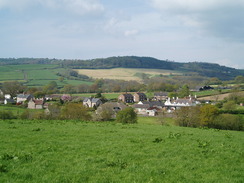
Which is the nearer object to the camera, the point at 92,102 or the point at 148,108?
the point at 148,108

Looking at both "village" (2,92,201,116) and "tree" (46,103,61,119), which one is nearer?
"tree" (46,103,61,119)

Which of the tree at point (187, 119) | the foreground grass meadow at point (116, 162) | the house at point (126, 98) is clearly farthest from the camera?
the house at point (126, 98)

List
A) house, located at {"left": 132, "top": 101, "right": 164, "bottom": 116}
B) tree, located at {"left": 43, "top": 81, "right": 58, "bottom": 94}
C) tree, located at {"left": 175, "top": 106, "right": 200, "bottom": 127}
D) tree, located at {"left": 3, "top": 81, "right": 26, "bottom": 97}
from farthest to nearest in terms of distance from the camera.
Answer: tree, located at {"left": 43, "top": 81, "right": 58, "bottom": 94}
tree, located at {"left": 3, "top": 81, "right": 26, "bottom": 97}
house, located at {"left": 132, "top": 101, "right": 164, "bottom": 116}
tree, located at {"left": 175, "top": 106, "right": 200, "bottom": 127}

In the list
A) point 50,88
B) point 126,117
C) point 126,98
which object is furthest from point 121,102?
point 126,117

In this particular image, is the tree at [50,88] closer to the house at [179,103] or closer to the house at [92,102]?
the house at [92,102]

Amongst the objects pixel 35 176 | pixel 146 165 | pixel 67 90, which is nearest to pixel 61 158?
pixel 35 176

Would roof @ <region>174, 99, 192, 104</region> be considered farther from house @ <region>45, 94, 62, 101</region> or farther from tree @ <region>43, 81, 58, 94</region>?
tree @ <region>43, 81, 58, 94</region>

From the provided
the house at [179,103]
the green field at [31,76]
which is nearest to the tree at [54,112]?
the house at [179,103]

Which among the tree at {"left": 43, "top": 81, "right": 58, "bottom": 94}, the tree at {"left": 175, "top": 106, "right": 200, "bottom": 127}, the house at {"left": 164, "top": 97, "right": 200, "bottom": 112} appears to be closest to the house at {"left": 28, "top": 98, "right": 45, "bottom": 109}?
the tree at {"left": 43, "top": 81, "right": 58, "bottom": 94}

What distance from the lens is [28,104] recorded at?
87500 millimetres

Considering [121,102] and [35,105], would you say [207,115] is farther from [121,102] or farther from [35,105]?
[35,105]

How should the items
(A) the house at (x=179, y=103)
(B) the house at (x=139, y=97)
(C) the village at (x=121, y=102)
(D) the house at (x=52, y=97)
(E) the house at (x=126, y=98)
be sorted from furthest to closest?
1. (B) the house at (x=139, y=97)
2. (E) the house at (x=126, y=98)
3. (D) the house at (x=52, y=97)
4. (A) the house at (x=179, y=103)
5. (C) the village at (x=121, y=102)

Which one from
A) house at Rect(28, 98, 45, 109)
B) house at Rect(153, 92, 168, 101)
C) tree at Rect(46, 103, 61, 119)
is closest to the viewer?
tree at Rect(46, 103, 61, 119)

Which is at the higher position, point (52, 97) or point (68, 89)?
point (68, 89)
